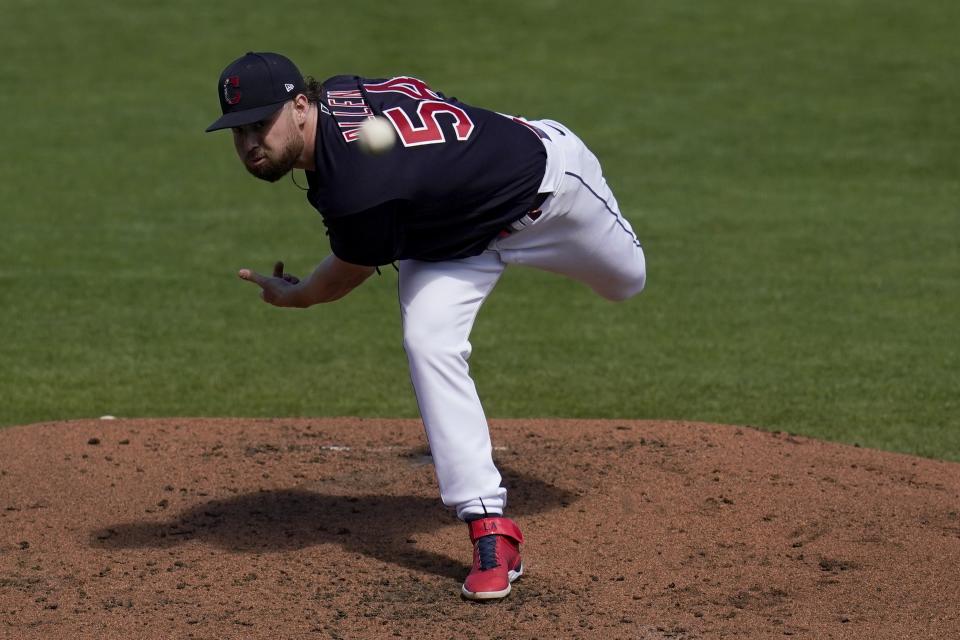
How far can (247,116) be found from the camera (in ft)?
14.6

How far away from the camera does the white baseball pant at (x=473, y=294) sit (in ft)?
15.6

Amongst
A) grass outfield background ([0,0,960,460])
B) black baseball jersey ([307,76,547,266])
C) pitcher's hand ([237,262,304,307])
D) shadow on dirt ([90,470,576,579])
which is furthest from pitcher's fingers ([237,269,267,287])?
grass outfield background ([0,0,960,460])

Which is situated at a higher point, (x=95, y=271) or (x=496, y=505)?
(x=496, y=505)

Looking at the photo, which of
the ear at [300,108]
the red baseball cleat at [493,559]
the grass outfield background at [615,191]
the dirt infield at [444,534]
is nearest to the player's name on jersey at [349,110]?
the ear at [300,108]

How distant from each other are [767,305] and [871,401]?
1.94 meters

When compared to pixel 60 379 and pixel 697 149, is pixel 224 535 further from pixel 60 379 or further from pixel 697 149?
pixel 697 149

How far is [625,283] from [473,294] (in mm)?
795

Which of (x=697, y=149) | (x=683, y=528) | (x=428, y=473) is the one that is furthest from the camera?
(x=697, y=149)

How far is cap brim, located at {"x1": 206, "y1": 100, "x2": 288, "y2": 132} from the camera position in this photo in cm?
444

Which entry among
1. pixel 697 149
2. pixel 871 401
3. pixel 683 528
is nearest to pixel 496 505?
pixel 683 528

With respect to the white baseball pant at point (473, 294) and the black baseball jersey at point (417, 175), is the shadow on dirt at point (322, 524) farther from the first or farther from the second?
the black baseball jersey at point (417, 175)

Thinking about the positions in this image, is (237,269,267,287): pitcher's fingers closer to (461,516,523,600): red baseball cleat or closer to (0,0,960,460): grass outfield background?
(461,516,523,600): red baseball cleat

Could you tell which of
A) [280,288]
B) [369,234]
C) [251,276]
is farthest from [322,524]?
[369,234]

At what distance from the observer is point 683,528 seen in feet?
17.8
